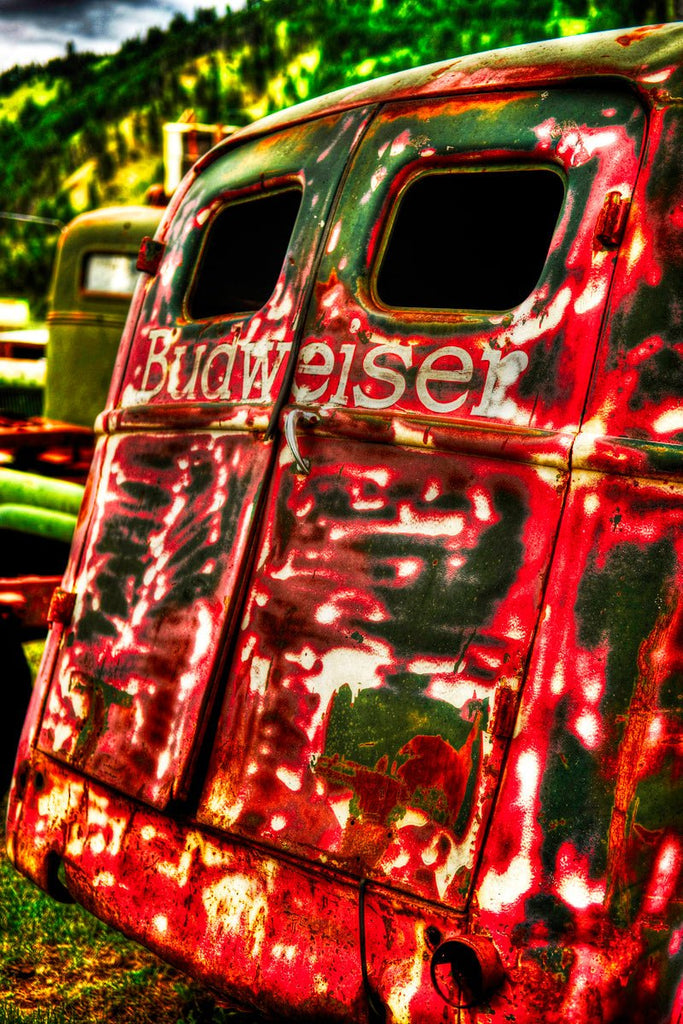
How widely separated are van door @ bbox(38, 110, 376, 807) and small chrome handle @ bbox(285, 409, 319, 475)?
0.09m

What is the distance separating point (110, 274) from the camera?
567cm

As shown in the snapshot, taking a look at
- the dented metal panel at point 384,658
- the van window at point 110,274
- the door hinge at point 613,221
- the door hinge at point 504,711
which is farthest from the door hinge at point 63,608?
the van window at point 110,274

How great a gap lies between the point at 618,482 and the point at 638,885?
2.24 feet

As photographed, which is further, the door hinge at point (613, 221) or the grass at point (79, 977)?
the grass at point (79, 977)

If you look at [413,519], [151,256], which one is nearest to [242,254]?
[151,256]

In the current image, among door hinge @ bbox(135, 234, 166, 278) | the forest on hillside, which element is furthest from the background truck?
the forest on hillside

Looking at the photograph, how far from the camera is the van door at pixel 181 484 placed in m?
2.12

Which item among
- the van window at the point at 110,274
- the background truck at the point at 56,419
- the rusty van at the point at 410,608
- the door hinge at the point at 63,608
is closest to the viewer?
the rusty van at the point at 410,608

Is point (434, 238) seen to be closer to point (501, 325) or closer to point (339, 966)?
point (501, 325)

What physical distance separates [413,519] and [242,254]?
50.6 inches

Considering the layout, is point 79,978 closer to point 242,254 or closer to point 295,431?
point 295,431

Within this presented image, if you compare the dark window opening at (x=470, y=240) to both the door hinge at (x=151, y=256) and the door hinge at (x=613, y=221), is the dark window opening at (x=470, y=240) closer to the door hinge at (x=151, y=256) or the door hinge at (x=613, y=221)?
the door hinge at (x=613, y=221)

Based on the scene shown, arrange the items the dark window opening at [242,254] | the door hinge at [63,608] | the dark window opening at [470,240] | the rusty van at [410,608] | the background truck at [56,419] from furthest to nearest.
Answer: the background truck at [56,419] < the dark window opening at [242,254] < the door hinge at [63,608] < the dark window opening at [470,240] < the rusty van at [410,608]

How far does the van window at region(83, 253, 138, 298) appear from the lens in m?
5.59
